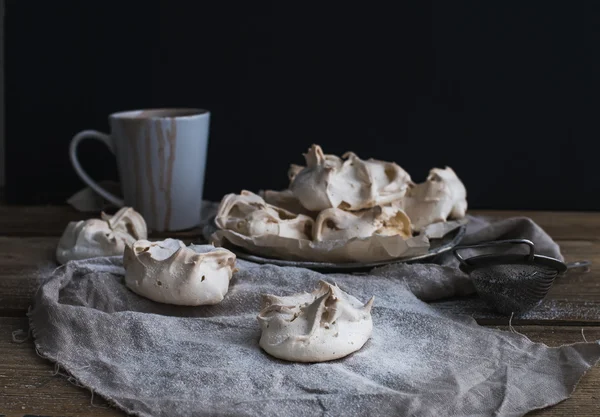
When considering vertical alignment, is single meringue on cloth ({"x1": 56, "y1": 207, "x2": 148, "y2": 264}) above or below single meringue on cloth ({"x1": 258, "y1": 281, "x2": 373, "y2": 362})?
below

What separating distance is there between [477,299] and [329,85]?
2.56 feet

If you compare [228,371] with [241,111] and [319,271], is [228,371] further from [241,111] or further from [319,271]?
[241,111]

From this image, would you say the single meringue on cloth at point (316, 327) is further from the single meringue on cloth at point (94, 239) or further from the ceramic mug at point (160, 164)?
the ceramic mug at point (160, 164)

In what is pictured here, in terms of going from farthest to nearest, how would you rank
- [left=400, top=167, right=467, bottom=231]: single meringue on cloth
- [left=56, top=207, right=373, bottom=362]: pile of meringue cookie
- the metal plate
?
[left=400, top=167, right=467, bottom=231]: single meringue on cloth, the metal plate, [left=56, top=207, right=373, bottom=362]: pile of meringue cookie

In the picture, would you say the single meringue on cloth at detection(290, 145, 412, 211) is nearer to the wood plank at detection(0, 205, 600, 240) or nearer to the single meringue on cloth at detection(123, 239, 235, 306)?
the single meringue on cloth at detection(123, 239, 235, 306)

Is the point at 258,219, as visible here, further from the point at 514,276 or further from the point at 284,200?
the point at 514,276

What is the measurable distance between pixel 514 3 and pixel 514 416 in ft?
3.88

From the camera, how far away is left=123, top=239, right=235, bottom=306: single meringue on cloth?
1.10 m

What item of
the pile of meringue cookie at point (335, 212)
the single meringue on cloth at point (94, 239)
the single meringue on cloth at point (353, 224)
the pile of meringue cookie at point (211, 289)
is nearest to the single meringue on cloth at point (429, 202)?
the pile of meringue cookie at point (335, 212)

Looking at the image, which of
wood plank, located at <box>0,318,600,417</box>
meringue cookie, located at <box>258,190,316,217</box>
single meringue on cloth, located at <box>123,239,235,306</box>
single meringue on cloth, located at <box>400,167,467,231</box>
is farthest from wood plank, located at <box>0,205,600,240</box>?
wood plank, located at <box>0,318,600,417</box>

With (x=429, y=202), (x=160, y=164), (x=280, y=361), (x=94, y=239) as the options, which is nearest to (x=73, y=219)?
(x=160, y=164)

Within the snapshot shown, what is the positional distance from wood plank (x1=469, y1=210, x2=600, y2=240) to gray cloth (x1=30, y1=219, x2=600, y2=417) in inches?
19.7

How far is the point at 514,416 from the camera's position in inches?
32.5

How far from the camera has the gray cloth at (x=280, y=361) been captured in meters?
0.85
